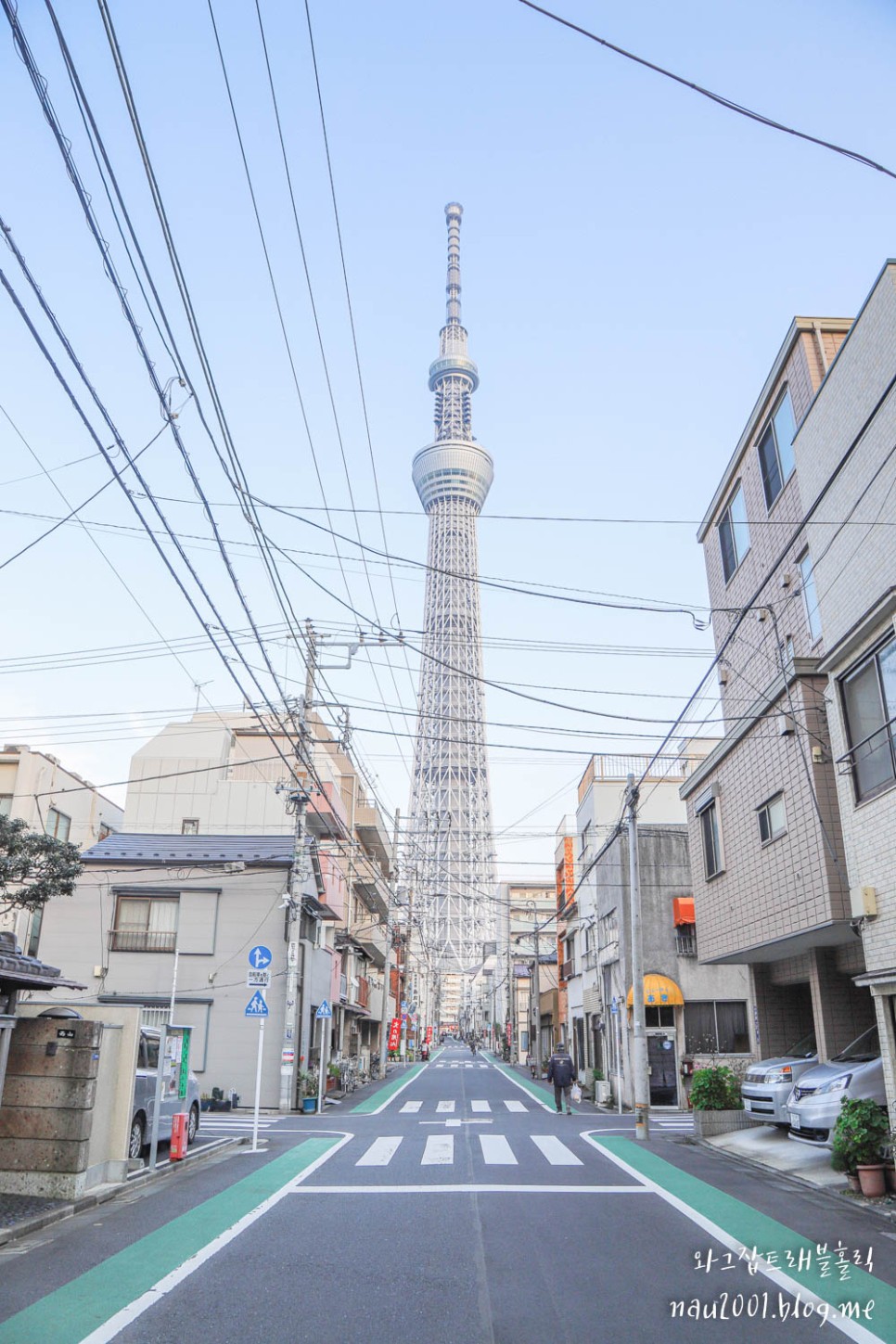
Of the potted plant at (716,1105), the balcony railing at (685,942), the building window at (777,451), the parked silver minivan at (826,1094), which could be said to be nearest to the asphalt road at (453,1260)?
the parked silver minivan at (826,1094)

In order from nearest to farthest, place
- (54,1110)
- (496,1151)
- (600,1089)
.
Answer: (54,1110) → (496,1151) → (600,1089)

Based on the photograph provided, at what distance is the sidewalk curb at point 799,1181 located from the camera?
33.8 ft

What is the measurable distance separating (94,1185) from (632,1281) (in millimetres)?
7450

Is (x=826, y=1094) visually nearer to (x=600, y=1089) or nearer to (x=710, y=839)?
(x=710, y=839)

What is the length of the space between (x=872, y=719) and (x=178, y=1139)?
1185cm

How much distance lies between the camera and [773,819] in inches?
659

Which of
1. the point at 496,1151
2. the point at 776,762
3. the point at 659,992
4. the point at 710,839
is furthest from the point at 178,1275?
the point at 659,992

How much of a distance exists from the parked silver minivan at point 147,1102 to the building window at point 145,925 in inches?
504

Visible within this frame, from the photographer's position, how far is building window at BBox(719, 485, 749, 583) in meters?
21.0

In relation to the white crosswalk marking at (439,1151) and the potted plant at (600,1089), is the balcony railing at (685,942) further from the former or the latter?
the white crosswalk marking at (439,1151)

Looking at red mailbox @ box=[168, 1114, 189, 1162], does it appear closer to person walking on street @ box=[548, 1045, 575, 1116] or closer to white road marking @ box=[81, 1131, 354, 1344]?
white road marking @ box=[81, 1131, 354, 1344]

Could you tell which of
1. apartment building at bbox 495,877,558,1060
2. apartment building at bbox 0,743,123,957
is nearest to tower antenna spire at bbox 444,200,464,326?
apartment building at bbox 495,877,558,1060

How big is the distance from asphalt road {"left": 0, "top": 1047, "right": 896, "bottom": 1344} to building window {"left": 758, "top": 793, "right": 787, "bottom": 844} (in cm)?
543

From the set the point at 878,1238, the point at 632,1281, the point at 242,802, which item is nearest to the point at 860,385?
the point at 878,1238
